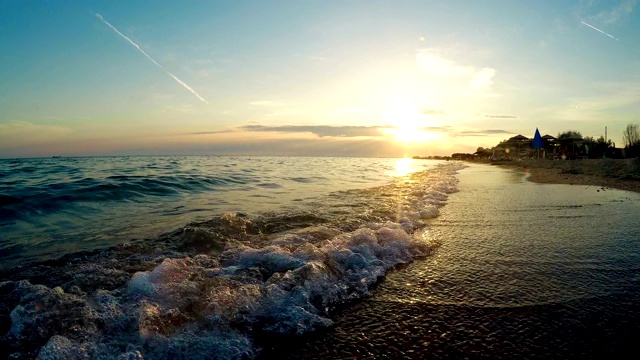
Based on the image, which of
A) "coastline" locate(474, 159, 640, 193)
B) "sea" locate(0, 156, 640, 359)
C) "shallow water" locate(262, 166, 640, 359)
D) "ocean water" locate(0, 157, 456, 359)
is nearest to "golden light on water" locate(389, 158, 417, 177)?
"coastline" locate(474, 159, 640, 193)

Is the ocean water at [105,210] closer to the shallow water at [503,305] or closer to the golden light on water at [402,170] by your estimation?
the shallow water at [503,305]

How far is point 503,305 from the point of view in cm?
378

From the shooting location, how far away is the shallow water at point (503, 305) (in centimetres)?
300

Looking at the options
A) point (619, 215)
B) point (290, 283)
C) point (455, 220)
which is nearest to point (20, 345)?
point (290, 283)

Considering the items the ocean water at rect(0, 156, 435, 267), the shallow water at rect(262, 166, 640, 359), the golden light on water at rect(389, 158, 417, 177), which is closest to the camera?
the shallow water at rect(262, 166, 640, 359)

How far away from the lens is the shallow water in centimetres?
300

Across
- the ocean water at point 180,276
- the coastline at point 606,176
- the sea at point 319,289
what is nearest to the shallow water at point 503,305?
the sea at point 319,289

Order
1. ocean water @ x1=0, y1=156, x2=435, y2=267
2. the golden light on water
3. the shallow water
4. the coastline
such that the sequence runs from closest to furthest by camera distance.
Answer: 1. the shallow water
2. ocean water @ x1=0, y1=156, x2=435, y2=267
3. the coastline
4. the golden light on water

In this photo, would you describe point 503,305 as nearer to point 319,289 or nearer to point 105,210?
point 319,289

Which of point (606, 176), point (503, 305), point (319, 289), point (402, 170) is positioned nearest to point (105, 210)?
point (319, 289)

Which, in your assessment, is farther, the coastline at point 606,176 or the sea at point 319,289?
the coastline at point 606,176

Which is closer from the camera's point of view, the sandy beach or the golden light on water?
the sandy beach

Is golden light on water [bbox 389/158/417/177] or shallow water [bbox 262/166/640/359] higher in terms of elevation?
golden light on water [bbox 389/158/417/177]

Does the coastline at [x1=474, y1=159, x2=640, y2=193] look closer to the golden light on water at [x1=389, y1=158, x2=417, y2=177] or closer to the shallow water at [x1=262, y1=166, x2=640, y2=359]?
the golden light on water at [x1=389, y1=158, x2=417, y2=177]
